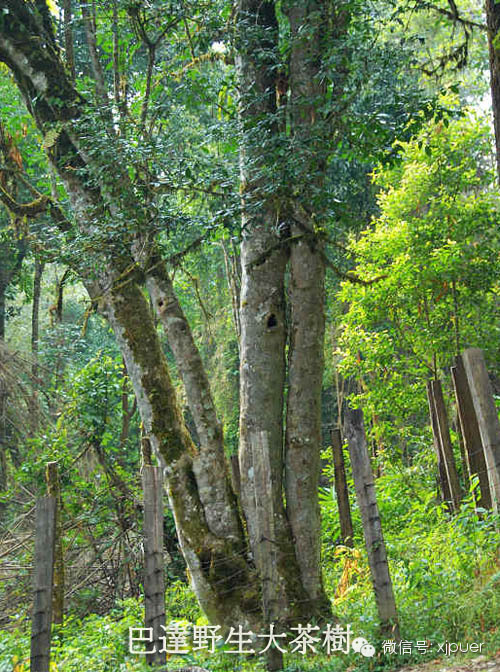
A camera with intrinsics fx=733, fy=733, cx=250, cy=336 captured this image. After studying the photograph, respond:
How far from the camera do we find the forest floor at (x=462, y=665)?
4418 millimetres

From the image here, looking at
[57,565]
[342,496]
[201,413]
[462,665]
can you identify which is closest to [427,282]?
[342,496]

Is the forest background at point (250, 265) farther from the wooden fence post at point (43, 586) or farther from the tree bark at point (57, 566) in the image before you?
the wooden fence post at point (43, 586)

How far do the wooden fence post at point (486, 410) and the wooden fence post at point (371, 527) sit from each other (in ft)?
2.76

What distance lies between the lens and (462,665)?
457 cm

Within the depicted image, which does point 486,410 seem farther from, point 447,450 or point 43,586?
point 43,586

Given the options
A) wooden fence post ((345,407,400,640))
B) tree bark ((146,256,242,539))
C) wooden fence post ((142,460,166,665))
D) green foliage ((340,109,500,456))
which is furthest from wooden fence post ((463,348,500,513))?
green foliage ((340,109,500,456))

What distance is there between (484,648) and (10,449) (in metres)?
10.2

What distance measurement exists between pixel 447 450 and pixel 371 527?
315 centimetres

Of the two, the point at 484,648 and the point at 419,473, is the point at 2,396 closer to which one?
the point at 419,473

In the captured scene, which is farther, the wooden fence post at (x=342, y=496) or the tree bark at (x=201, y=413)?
the wooden fence post at (x=342, y=496)

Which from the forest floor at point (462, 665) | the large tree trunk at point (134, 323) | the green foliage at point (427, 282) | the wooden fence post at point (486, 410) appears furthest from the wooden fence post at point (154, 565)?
the green foliage at point (427, 282)

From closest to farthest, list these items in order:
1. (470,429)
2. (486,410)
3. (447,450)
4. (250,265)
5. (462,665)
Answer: (462,665) < (486,410) < (470,429) < (250,265) < (447,450)

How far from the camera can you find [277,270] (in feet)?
23.6

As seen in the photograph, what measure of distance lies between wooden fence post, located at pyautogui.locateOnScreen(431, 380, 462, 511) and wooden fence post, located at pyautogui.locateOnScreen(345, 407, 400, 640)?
2929 millimetres
